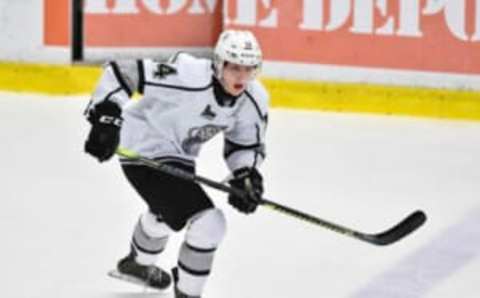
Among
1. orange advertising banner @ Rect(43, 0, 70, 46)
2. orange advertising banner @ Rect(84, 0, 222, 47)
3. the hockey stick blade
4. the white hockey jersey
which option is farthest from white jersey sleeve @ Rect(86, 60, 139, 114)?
orange advertising banner @ Rect(84, 0, 222, 47)

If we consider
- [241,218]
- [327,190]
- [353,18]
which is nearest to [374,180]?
[327,190]

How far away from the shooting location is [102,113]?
16.2 ft

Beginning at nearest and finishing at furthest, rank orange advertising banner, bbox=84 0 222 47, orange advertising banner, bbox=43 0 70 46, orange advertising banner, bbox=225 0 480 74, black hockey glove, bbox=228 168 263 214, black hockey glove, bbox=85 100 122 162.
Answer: black hockey glove, bbox=85 100 122 162 < black hockey glove, bbox=228 168 263 214 < orange advertising banner, bbox=225 0 480 74 < orange advertising banner, bbox=43 0 70 46 < orange advertising banner, bbox=84 0 222 47

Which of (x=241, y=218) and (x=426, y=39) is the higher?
(x=426, y=39)

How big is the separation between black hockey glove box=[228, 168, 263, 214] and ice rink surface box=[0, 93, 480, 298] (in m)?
0.42

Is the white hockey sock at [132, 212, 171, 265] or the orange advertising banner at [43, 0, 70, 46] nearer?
the white hockey sock at [132, 212, 171, 265]

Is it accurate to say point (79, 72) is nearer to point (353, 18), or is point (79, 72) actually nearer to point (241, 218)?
point (353, 18)

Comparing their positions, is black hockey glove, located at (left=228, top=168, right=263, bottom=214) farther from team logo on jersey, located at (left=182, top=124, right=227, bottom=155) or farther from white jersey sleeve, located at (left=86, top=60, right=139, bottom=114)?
white jersey sleeve, located at (left=86, top=60, right=139, bottom=114)

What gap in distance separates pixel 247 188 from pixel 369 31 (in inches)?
122

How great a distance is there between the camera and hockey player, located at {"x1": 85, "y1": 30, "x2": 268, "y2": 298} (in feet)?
16.1

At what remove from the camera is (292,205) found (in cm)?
651

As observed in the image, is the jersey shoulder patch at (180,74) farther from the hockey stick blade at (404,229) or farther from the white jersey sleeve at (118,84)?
the hockey stick blade at (404,229)

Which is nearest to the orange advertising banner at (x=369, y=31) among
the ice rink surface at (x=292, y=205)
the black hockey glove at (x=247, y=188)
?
the ice rink surface at (x=292, y=205)

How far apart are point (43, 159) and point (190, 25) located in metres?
1.78
